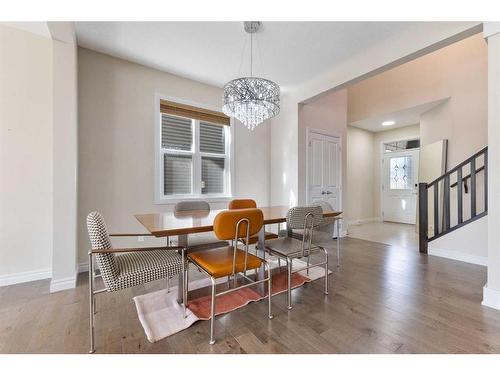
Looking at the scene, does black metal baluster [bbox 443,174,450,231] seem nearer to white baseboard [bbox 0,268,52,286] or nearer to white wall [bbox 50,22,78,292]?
white wall [bbox 50,22,78,292]

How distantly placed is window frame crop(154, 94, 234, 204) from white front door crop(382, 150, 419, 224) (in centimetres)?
460

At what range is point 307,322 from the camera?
1607 millimetres

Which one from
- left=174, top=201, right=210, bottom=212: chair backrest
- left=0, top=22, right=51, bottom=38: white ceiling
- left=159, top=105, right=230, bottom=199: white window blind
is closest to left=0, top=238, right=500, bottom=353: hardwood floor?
left=174, top=201, right=210, bottom=212: chair backrest

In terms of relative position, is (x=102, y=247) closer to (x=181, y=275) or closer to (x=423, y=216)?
(x=181, y=275)

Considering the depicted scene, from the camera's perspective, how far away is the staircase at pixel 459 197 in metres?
2.81

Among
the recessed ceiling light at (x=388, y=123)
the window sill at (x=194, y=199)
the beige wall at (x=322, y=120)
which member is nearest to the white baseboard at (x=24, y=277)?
the window sill at (x=194, y=199)

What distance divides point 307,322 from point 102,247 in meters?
1.47

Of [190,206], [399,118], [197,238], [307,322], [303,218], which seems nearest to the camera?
[307,322]

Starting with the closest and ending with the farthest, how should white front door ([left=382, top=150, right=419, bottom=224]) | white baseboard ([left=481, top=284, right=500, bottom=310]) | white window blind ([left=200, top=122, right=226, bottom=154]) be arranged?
1. white baseboard ([left=481, top=284, right=500, bottom=310])
2. white window blind ([left=200, top=122, right=226, bottom=154])
3. white front door ([left=382, top=150, right=419, bottom=224])

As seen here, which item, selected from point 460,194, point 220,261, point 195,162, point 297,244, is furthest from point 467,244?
point 195,162

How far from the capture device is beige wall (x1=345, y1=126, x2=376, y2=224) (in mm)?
5637

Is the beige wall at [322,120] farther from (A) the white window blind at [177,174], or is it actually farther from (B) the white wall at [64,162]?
(B) the white wall at [64,162]
